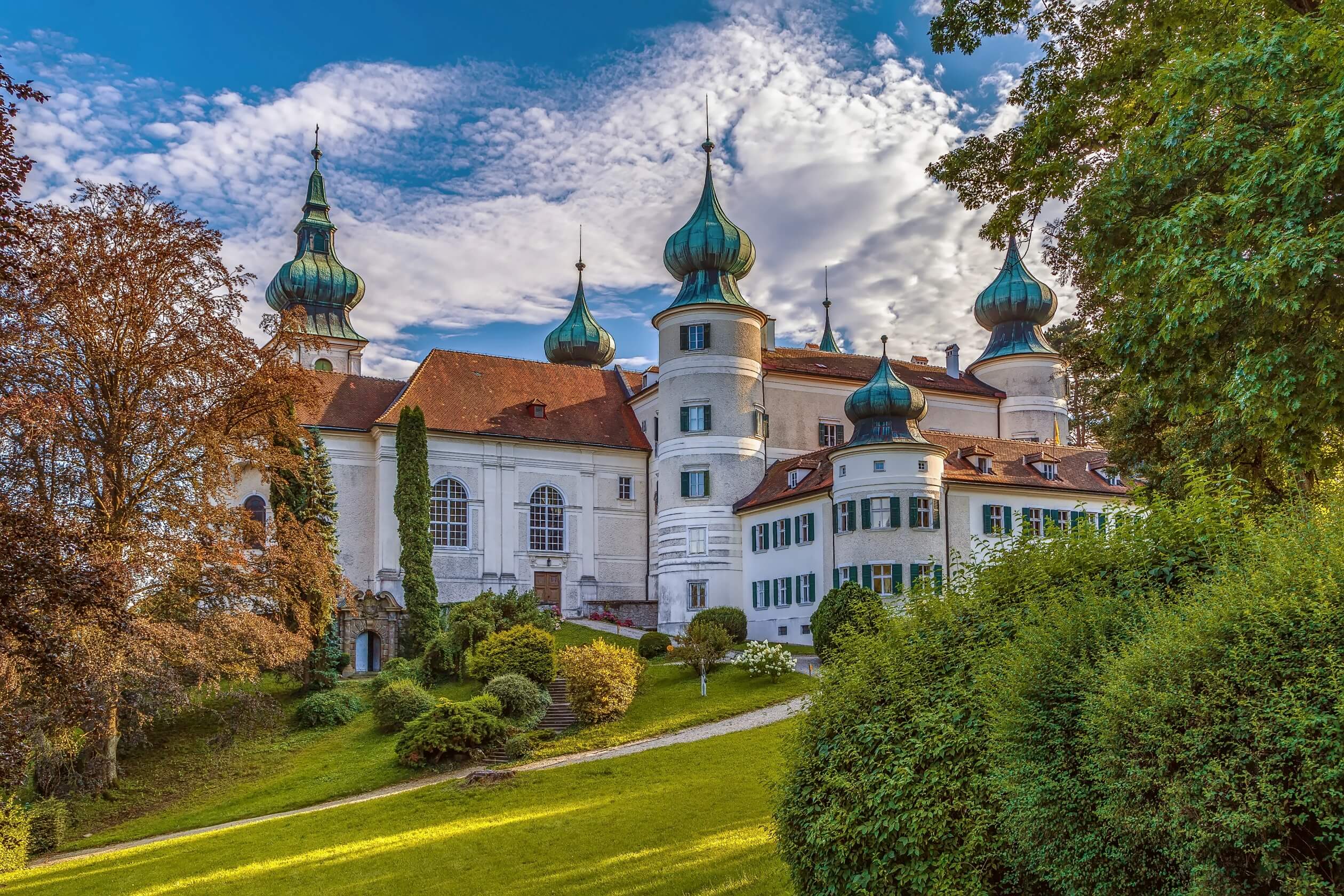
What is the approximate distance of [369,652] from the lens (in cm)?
3716

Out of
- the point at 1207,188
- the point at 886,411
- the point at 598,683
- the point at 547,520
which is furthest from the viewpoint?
the point at 547,520

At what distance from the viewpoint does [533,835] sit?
51.0 ft

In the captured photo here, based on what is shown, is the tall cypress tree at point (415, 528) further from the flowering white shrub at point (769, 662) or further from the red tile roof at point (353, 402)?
the flowering white shrub at point (769, 662)

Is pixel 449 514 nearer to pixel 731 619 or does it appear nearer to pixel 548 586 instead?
pixel 548 586

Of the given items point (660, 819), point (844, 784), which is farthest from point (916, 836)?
point (660, 819)

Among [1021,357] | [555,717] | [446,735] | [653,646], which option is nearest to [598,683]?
[555,717]

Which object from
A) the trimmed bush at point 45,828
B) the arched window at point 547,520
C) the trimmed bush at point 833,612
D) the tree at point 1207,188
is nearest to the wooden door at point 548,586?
the arched window at point 547,520

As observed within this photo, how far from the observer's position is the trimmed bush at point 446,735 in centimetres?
2455

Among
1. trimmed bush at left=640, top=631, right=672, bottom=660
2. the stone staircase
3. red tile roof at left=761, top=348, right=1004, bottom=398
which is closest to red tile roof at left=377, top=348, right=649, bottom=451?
red tile roof at left=761, top=348, right=1004, bottom=398

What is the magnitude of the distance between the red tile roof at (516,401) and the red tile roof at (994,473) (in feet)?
27.6

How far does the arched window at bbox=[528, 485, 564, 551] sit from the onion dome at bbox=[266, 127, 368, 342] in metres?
19.1

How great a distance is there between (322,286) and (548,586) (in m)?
25.3

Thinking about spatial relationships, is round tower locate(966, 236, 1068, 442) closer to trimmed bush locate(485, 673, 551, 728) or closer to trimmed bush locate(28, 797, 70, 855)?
trimmed bush locate(485, 673, 551, 728)

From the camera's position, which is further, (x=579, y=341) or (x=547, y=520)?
(x=579, y=341)
